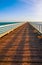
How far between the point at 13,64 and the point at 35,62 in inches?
29.7

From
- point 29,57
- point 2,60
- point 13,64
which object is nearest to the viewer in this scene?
point 13,64

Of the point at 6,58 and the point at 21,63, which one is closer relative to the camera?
the point at 21,63

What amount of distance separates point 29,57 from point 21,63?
0.65 metres

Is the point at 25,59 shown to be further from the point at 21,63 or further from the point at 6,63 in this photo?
the point at 6,63

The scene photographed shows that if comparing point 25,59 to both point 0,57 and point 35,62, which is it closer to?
point 35,62

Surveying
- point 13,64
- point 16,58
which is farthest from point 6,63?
point 16,58

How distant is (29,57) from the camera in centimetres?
484

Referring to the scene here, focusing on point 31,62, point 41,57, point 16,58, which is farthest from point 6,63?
point 41,57

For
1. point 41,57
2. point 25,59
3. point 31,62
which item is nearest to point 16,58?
point 25,59

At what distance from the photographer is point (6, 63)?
4273mm

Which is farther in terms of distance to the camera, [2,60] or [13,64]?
[2,60]

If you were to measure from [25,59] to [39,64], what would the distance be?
2.10 ft

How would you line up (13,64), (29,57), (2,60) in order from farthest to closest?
(29,57)
(2,60)
(13,64)

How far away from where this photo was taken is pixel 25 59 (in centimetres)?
463
